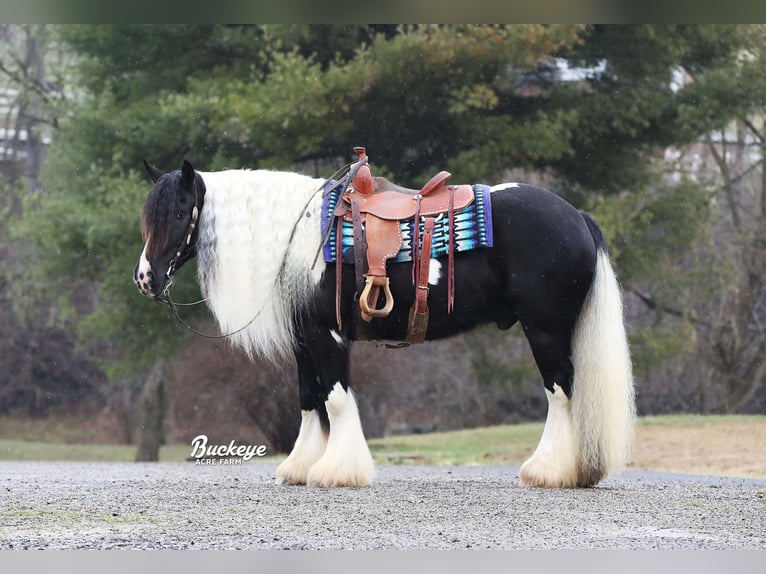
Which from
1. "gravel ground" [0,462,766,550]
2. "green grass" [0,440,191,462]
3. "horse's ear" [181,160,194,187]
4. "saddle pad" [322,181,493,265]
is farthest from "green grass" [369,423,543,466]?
"horse's ear" [181,160,194,187]

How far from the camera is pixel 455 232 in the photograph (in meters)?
6.45

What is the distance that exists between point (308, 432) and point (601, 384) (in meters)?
1.85

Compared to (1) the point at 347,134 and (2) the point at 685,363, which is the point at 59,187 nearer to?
(1) the point at 347,134

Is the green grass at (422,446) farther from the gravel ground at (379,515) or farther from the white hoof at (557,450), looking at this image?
the white hoof at (557,450)

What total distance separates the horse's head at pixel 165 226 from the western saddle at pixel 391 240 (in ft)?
3.00

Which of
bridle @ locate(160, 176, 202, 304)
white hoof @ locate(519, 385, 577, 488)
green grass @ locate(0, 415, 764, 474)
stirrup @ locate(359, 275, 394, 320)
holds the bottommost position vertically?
green grass @ locate(0, 415, 764, 474)

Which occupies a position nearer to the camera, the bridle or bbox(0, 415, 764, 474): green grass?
the bridle

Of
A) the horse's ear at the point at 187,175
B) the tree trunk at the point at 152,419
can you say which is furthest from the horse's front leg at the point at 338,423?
the tree trunk at the point at 152,419

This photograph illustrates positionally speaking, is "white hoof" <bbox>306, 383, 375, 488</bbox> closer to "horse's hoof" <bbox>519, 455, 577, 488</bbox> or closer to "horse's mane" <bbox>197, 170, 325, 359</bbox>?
"horse's mane" <bbox>197, 170, 325, 359</bbox>

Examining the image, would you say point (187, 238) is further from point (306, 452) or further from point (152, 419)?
point (152, 419)

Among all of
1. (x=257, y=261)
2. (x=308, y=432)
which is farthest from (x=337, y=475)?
(x=257, y=261)

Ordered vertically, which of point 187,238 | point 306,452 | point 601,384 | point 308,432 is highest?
point 187,238

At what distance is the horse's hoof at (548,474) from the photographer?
6441 mm

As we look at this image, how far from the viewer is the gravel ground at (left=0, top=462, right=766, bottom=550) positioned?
15.5ft
